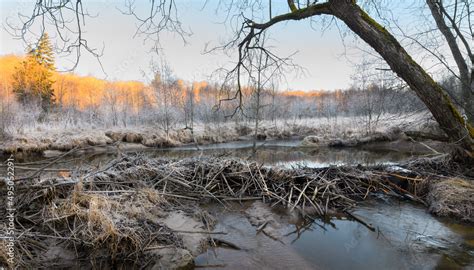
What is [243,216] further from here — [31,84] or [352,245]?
[31,84]

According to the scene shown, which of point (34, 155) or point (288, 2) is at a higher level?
point (288, 2)

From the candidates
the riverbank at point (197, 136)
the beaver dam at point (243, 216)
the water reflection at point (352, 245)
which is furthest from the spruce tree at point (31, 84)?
the water reflection at point (352, 245)

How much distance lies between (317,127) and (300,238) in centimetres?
2533

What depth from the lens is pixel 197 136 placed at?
24.9 m

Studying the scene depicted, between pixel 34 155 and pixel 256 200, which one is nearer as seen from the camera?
pixel 256 200

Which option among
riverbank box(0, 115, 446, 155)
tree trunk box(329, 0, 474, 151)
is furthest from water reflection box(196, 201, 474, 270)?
riverbank box(0, 115, 446, 155)

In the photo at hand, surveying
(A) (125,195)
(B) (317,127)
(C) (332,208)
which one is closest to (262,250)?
(C) (332,208)

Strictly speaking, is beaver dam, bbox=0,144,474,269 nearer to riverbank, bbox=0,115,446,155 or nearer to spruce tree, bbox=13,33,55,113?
riverbank, bbox=0,115,446,155

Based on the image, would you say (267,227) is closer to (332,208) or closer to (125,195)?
(332,208)

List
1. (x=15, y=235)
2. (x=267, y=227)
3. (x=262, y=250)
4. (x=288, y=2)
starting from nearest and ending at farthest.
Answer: (x=15, y=235) → (x=262, y=250) → (x=267, y=227) → (x=288, y=2)

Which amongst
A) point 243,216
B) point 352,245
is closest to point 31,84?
point 243,216

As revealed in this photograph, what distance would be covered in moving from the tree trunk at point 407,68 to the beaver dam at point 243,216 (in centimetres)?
105

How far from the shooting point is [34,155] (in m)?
16.7

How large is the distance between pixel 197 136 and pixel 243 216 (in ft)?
67.5
